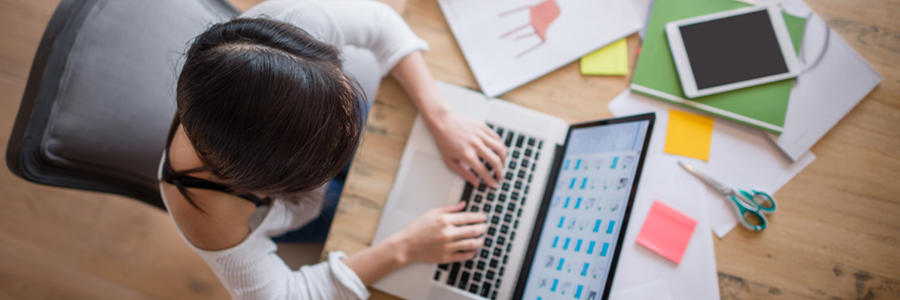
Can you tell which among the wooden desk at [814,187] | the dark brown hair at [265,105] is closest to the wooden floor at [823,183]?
the wooden desk at [814,187]

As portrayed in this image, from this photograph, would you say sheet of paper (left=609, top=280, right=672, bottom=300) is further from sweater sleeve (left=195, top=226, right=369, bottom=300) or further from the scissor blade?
sweater sleeve (left=195, top=226, right=369, bottom=300)

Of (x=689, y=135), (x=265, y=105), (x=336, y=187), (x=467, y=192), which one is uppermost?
(x=689, y=135)

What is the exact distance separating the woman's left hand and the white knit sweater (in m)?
0.16

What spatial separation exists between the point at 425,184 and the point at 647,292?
1.50ft

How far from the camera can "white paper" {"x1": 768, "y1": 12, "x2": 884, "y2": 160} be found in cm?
78

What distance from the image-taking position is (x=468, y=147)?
0.75 m

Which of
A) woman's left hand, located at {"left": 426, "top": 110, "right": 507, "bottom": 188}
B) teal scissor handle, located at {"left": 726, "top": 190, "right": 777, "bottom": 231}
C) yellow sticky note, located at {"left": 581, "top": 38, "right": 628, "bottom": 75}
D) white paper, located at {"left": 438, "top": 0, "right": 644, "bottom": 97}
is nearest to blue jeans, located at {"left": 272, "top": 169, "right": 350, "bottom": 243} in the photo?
woman's left hand, located at {"left": 426, "top": 110, "right": 507, "bottom": 188}

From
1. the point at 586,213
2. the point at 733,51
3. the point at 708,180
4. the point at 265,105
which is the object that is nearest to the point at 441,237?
the point at 586,213

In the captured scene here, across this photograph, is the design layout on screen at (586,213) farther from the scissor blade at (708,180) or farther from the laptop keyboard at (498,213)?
the scissor blade at (708,180)

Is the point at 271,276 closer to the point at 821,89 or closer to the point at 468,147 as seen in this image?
the point at 468,147

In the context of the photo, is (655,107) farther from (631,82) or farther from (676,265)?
(676,265)

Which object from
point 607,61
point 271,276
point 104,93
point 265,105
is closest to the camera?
point 265,105

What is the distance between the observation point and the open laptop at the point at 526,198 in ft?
2.02

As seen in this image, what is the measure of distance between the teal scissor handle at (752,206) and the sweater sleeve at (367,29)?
659mm
